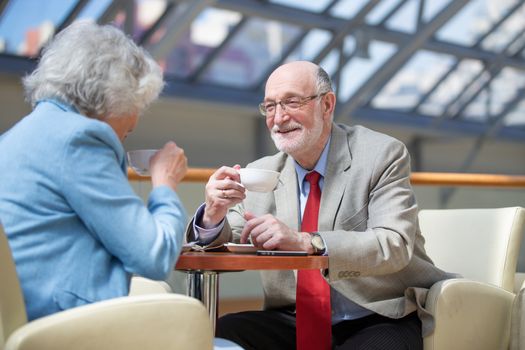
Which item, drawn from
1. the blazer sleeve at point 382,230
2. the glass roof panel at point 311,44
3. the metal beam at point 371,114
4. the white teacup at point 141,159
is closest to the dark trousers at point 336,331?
the blazer sleeve at point 382,230

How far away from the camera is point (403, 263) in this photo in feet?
7.27

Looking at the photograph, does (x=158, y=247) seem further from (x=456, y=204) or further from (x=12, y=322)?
(x=456, y=204)

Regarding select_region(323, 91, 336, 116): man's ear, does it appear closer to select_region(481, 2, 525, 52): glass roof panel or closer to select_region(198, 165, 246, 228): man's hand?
select_region(198, 165, 246, 228): man's hand

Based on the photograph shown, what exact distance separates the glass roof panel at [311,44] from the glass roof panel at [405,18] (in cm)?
100

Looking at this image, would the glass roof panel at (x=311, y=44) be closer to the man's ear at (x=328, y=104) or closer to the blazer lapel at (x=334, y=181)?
the man's ear at (x=328, y=104)

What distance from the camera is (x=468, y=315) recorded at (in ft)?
7.52

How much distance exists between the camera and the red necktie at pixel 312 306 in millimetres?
2314

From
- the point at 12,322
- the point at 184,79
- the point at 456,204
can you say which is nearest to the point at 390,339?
the point at 12,322

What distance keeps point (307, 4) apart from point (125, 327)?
30.8 ft

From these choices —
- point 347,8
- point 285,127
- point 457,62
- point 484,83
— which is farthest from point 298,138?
point 484,83

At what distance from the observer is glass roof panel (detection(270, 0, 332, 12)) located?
33.3ft

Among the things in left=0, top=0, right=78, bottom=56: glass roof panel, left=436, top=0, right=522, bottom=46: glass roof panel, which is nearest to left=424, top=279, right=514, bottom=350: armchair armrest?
left=0, top=0, right=78, bottom=56: glass roof panel

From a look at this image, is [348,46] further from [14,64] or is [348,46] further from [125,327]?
[125,327]

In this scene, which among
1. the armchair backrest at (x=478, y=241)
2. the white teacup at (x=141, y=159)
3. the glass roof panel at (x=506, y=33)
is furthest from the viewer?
the glass roof panel at (x=506, y=33)
